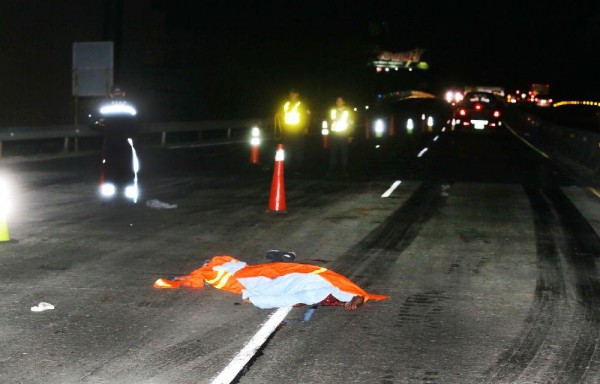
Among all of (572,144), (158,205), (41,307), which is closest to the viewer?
(41,307)

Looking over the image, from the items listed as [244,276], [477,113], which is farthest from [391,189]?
[477,113]

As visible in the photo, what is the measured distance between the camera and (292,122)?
2123 cm

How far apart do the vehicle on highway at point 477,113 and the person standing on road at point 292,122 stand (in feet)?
85.7

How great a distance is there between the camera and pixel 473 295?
332 inches

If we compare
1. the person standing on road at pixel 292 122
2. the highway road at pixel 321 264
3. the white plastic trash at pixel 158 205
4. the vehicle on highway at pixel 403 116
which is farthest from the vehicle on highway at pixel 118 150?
the vehicle on highway at pixel 403 116

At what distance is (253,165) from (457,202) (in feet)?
28.5

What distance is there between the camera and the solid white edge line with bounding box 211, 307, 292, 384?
5.89m

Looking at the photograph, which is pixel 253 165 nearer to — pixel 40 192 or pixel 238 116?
pixel 40 192

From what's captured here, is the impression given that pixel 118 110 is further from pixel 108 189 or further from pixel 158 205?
pixel 158 205

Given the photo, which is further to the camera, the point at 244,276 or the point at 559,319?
the point at 244,276

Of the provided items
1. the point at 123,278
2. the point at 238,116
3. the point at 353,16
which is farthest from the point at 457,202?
the point at 353,16

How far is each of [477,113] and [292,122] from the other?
89.8 feet

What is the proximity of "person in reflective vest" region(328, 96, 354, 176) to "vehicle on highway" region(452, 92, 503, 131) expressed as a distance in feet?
83.5

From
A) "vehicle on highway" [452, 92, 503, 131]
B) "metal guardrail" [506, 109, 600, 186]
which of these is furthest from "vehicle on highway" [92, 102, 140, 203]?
"vehicle on highway" [452, 92, 503, 131]
